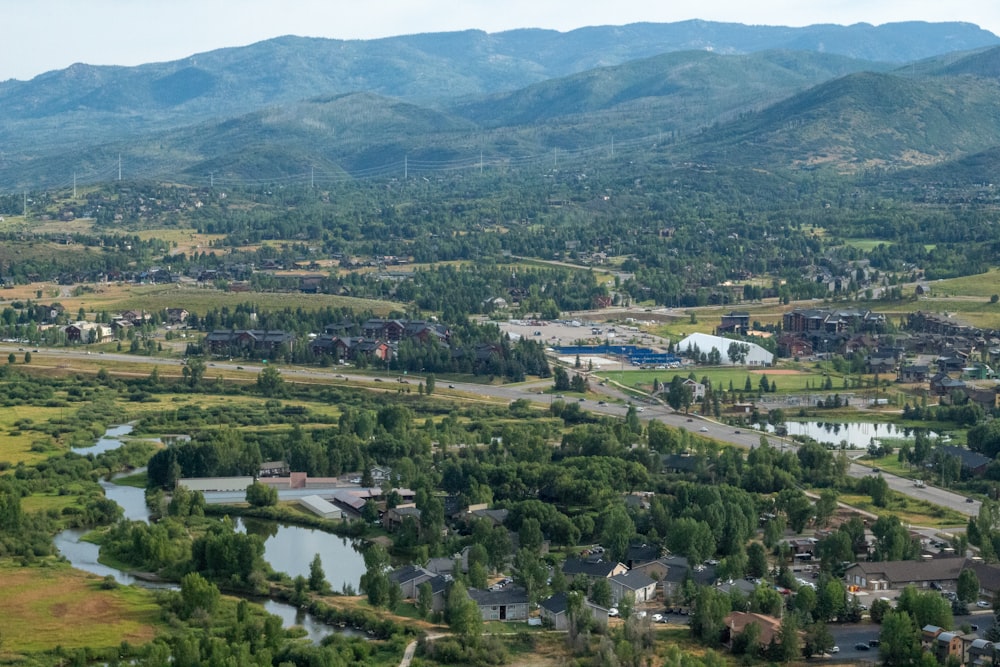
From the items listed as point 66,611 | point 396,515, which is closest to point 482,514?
point 396,515

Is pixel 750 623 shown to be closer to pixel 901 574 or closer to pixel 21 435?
pixel 901 574

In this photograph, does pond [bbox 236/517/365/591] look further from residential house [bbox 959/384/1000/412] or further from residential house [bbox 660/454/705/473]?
residential house [bbox 959/384/1000/412]

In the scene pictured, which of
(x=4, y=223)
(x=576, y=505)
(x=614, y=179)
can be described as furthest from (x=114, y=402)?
(x=614, y=179)

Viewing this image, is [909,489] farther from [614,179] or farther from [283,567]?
[614,179]

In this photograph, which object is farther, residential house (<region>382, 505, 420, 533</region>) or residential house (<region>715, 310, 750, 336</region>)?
residential house (<region>715, 310, 750, 336</region>)

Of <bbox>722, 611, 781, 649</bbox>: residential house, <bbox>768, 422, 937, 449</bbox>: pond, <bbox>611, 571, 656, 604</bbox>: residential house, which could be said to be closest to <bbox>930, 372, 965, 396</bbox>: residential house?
<bbox>768, 422, 937, 449</bbox>: pond

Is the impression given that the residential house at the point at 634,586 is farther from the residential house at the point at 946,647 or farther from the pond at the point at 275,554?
the residential house at the point at 946,647

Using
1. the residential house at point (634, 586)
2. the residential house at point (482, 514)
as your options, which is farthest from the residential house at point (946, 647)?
the residential house at point (482, 514)
